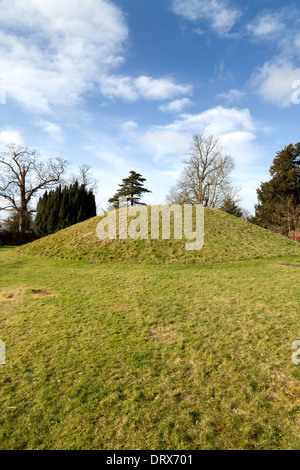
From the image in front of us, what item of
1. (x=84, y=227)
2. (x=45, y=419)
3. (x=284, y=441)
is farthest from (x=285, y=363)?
(x=84, y=227)

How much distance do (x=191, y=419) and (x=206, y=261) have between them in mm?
10442

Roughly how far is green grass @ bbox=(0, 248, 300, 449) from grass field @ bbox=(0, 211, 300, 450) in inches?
0.6

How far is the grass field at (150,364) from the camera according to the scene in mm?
2441

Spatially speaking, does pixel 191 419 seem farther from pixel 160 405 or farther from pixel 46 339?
pixel 46 339

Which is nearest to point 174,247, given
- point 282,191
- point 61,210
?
point 61,210

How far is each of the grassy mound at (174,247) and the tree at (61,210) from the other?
340 inches

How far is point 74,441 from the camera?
7.66 feet

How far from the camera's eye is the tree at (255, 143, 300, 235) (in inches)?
1171

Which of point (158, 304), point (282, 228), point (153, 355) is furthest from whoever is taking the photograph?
point (282, 228)

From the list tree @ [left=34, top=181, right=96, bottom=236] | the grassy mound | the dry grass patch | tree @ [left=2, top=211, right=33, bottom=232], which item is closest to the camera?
the dry grass patch

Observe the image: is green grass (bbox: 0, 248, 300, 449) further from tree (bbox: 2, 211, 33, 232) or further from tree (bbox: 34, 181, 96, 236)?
tree (bbox: 2, 211, 33, 232)

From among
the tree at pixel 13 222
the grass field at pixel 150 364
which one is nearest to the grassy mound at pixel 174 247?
the grass field at pixel 150 364

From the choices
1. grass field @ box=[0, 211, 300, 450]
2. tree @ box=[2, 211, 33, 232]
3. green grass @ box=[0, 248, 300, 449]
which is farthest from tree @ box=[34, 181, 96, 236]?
green grass @ box=[0, 248, 300, 449]

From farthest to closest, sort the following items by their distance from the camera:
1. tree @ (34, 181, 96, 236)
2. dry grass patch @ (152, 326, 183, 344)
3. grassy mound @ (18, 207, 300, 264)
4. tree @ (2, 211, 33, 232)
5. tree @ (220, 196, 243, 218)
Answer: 1. tree @ (220, 196, 243, 218)
2. tree @ (2, 211, 33, 232)
3. tree @ (34, 181, 96, 236)
4. grassy mound @ (18, 207, 300, 264)
5. dry grass patch @ (152, 326, 183, 344)
